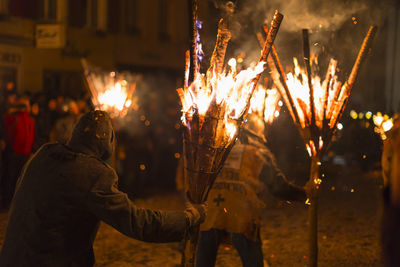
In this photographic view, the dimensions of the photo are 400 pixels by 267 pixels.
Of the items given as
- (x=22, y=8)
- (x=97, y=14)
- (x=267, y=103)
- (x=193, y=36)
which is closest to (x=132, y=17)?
(x=97, y=14)

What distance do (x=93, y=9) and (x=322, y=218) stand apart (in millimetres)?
13715

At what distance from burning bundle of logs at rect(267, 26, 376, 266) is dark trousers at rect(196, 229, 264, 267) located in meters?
0.69

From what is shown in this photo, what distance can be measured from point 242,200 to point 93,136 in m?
1.99

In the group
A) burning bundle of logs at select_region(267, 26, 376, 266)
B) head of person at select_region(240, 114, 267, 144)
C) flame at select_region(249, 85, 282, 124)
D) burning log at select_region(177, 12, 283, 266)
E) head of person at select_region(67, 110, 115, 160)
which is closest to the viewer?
head of person at select_region(67, 110, 115, 160)

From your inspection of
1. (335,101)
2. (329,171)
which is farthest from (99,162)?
(329,171)

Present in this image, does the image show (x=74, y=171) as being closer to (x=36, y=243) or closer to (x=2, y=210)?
(x=36, y=243)

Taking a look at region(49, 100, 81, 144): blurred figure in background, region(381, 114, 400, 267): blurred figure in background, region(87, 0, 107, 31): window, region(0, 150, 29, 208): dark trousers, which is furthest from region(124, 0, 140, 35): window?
region(381, 114, 400, 267): blurred figure in background

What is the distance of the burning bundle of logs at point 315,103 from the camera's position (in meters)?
5.00

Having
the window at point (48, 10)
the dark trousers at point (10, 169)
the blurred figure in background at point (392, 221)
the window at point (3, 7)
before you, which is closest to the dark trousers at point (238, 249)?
the blurred figure in background at point (392, 221)

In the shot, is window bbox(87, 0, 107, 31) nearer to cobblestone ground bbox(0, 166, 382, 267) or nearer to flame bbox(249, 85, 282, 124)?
cobblestone ground bbox(0, 166, 382, 267)

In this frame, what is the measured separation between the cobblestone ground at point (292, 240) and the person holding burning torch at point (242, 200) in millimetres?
245

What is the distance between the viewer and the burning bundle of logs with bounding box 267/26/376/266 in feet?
16.4

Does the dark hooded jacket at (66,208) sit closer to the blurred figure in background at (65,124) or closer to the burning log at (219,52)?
the burning log at (219,52)

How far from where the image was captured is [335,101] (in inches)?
201
